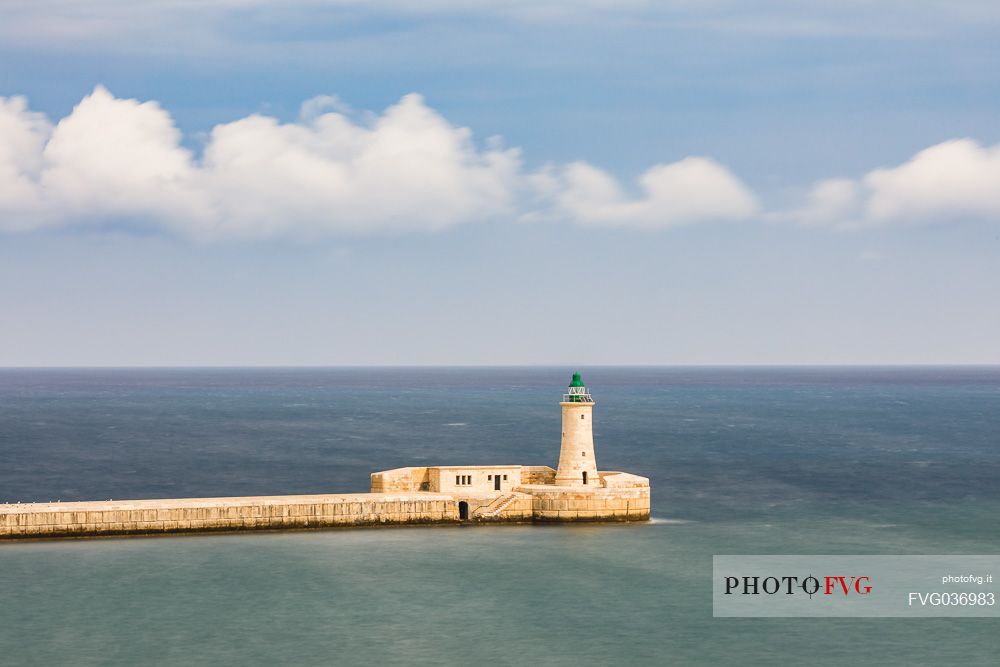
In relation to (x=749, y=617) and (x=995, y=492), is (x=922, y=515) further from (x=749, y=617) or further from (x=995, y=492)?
(x=749, y=617)

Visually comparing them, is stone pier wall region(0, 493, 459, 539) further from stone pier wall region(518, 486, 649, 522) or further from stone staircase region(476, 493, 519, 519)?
stone pier wall region(518, 486, 649, 522)

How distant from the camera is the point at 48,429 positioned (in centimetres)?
14400

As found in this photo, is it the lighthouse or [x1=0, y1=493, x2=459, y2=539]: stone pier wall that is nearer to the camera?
[x1=0, y1=493, x2=459, y2=539]: stone pier wall

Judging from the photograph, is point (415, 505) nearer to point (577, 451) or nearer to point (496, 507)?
point (496, 507)

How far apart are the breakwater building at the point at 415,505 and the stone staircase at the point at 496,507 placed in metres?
0.06

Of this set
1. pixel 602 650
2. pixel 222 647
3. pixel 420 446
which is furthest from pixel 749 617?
pixel 420 446

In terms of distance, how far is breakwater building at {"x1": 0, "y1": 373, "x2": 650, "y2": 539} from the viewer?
59719mm

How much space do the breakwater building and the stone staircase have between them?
0.19 feet

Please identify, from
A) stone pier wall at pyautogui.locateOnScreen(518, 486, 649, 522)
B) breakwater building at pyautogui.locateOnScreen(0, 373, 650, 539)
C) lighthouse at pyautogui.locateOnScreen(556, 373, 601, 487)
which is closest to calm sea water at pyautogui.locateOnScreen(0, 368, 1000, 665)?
breakwater building at pyautogui.locateOnScreen(0, 373, 650, 539)

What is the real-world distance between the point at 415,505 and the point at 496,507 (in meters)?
4.78

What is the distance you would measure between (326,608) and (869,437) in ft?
345

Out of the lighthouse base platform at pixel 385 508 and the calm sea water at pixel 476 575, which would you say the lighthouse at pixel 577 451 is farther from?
the calm sea water at pixel 476 575

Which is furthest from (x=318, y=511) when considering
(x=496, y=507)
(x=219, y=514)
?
(x=496, y=507)

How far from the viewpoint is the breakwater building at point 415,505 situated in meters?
59.7
